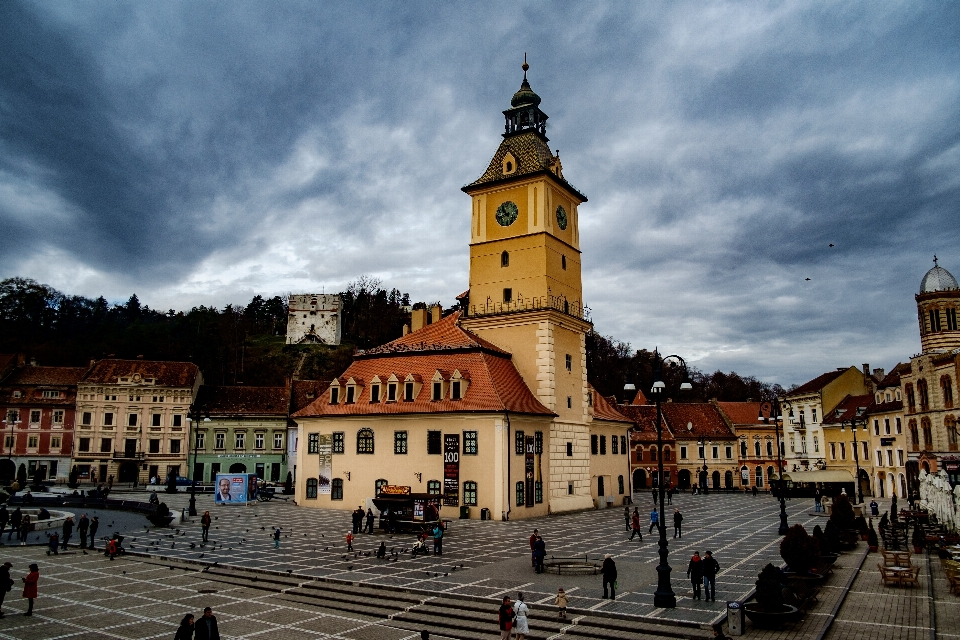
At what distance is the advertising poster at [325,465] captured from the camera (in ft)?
151

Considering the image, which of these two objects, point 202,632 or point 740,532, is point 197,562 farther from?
point 740,532

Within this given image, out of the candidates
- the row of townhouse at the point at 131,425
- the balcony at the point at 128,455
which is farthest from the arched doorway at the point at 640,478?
the balcony at the point at 128,455

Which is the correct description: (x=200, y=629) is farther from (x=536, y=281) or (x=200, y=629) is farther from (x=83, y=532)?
(x=536, y=281)

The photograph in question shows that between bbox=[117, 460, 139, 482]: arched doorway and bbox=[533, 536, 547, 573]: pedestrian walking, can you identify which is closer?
bbox=[533, 536, 547, 573]: pedestrian walking

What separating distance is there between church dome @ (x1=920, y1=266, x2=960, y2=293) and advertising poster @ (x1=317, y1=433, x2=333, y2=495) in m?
55.5


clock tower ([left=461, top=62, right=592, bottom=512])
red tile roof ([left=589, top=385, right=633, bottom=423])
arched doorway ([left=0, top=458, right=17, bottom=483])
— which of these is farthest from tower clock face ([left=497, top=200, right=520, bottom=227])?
arched doorway ([left=0, top=458, right=17, bottom=483])

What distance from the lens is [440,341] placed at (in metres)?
47.5

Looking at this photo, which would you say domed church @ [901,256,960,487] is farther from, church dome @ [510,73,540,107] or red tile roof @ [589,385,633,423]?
church dome @ [510,73,540,107]

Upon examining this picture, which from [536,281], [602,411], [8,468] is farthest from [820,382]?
[8,468]

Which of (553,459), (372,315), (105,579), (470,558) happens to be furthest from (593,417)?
(372,315)

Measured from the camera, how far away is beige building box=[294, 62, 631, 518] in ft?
136

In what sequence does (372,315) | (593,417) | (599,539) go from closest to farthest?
1. (599,539)
2. (593,417)
3. (372,315)

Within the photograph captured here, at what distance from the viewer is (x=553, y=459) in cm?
4659

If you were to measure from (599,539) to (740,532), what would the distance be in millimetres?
8549
